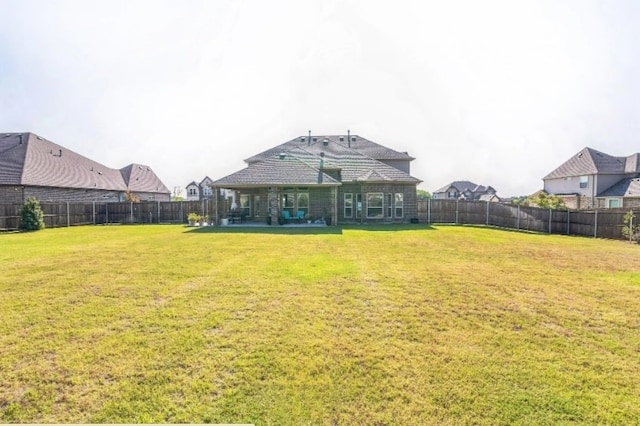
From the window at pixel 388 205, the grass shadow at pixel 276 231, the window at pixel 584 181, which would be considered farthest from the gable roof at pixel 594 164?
the grass shadow at pixel 276 231

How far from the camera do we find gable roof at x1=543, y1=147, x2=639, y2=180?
36156 mm

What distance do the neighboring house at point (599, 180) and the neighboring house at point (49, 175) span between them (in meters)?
47.4

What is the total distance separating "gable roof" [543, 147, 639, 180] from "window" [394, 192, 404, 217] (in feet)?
83.4

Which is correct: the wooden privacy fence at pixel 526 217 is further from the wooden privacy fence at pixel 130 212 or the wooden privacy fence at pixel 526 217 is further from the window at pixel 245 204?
the wooden privacy fence at pixel 130 212

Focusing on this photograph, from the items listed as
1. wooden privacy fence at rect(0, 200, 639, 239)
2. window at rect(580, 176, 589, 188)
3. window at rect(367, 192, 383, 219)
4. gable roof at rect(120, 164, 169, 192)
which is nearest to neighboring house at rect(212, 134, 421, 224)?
window at rect(367, 192, 383, 219)

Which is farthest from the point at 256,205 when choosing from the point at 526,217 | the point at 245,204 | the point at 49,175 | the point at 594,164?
the point at 594,164

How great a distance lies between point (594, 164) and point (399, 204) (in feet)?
87.3

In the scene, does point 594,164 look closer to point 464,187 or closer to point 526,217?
point 526,217

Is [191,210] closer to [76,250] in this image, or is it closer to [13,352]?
[76,250]

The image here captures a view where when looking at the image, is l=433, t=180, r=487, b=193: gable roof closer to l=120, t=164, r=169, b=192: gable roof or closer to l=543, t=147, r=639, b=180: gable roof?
l=543, t=147, r=639, b=180: gable roof

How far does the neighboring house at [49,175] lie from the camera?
26.2m

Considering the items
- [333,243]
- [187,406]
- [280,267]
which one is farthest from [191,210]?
[187,406]

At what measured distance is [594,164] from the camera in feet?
120

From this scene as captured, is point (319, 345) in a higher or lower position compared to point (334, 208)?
lower
